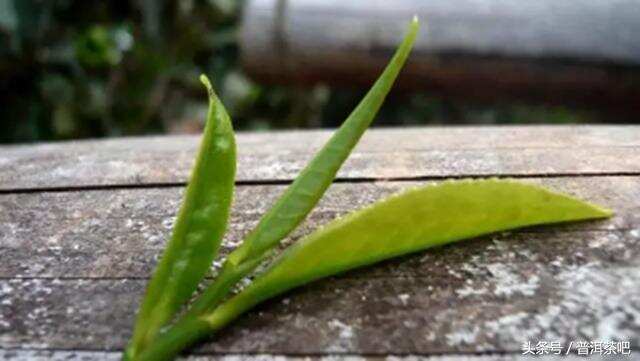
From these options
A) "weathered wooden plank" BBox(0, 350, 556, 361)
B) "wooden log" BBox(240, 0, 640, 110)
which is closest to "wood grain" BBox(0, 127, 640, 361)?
"weathered wooden plank" BBox(0, 350, 556, 361)

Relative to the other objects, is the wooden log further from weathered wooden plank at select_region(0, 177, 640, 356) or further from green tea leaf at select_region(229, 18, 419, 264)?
green tea leaf at select_region(229, 18, 419, 264)

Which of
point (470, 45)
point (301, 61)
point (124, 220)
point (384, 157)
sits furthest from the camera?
point (301, 61)

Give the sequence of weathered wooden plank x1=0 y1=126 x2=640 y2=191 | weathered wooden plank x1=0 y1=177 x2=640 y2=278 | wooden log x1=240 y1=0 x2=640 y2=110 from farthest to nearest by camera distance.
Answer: wooden log x1=240 y1=0 x2=640 y2=110 < weathered wooden plank x1=0 y1=126 x2=640 y2=191 < weathered wooden plank x1=0 y1=177 x2=640 y2=278

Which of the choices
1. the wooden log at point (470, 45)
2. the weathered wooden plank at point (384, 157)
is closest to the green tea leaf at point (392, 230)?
the weathered wooden plank at point (384, 157)

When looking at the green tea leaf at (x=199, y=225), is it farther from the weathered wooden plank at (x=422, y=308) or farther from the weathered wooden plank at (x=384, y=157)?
the weathered wooden plank at (x=384, y=157)

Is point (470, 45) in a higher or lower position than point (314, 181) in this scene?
lower

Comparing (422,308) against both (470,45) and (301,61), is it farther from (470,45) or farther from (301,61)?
(301,61)

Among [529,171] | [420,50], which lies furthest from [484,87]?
[529,171]

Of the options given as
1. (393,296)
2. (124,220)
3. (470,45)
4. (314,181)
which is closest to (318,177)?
(314,181)
